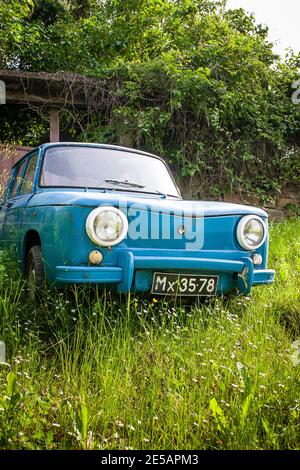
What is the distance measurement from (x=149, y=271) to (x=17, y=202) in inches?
65.4

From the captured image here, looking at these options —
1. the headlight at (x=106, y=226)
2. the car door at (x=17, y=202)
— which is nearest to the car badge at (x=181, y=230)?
the headlight at (x=106, y=226)

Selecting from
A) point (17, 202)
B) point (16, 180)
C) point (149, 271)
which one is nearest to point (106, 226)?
point (149, 271)

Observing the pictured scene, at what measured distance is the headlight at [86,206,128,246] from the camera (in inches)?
107

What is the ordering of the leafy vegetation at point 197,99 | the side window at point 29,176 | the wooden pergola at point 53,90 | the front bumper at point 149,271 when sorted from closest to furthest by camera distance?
the front bumper at point 149,271, the side window at point 29,176, the leafy vegetation at point 197,99, the wooden pergola at point 53,90

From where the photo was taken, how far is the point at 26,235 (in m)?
3.46

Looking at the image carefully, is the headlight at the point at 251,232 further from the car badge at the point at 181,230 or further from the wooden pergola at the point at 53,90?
the wooden pergola at the point at 53,90

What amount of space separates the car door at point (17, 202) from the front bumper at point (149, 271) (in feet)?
3.68

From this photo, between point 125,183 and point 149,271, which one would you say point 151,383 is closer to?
point 149,271

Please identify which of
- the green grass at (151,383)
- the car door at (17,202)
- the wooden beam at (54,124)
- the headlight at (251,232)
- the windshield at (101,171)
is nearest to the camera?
the green grass at (151,383)

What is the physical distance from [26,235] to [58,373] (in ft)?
4.55

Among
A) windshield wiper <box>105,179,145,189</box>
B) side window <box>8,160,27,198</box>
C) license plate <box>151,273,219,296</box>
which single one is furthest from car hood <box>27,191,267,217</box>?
side window <box>8,160,27,198</box>

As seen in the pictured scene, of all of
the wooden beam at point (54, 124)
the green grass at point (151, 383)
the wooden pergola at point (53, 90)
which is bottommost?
the green grass at point (151, 383)

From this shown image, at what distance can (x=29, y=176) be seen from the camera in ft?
13.1

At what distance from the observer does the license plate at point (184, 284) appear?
287 centimetres
